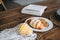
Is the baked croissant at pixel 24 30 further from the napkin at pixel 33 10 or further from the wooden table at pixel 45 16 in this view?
the napkin at pixel 33 10

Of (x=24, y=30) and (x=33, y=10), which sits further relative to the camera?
(x=33, y=10)

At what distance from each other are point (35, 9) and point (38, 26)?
30 cm

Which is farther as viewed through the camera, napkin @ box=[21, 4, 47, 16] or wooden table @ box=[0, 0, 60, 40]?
napkin @ box=[21, 4, 47, 16]

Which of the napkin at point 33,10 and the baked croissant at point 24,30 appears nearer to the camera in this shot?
the baked croissant at point 24,30

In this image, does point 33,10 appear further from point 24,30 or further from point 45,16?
point 24,30

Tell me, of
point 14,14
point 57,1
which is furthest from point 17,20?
point 57,1

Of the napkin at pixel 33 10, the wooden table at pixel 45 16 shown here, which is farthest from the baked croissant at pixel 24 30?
the napkin at pixel 33 10

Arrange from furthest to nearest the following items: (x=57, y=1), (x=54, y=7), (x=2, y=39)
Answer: (x=57, y=1), (x=54, y=7), (x=2, y=39)

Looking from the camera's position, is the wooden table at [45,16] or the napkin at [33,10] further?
the napkin at [33,10]

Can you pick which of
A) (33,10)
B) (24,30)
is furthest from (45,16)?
(24,30)

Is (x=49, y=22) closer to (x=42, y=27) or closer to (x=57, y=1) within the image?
(x=42, y=27)

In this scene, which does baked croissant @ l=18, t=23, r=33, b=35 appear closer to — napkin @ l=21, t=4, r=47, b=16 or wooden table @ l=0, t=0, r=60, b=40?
wooden table @ l=0, t=0, r=60, b=40

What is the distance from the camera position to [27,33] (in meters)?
0.94

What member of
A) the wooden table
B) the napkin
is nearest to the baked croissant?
the wooden table
